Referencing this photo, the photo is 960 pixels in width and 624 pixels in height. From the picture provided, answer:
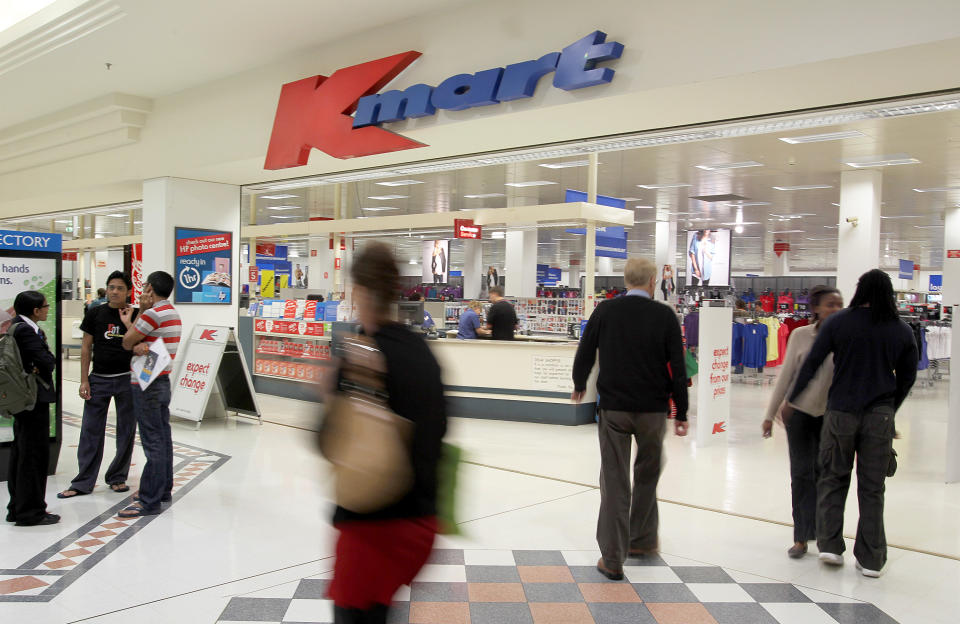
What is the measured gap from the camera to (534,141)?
19.1 ft

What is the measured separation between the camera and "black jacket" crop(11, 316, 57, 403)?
4.44m

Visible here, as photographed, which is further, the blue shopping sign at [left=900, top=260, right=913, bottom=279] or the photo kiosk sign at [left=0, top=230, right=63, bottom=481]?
the blue shopping sign at [left=900, top=260, right=913, bottom=279]

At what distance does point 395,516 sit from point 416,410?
10.9 inches

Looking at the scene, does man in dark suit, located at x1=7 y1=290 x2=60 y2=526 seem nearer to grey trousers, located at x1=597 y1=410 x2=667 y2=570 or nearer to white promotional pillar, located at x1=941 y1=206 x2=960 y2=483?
grey trousers, located at x1=597 y1=410 x2=667 y2=570

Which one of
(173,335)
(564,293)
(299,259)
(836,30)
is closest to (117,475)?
(173,335)

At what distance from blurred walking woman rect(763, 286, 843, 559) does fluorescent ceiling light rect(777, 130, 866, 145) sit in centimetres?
554

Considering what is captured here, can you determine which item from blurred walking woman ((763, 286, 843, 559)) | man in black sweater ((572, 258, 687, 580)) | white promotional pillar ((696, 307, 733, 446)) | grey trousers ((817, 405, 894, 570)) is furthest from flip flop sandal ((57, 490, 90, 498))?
white promotional pillar ((696, 307, 733, 446))

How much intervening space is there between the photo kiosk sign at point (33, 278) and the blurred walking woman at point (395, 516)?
4.68 metres

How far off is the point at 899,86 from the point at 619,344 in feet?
7.25

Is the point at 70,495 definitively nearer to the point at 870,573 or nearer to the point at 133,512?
the point at 133,512

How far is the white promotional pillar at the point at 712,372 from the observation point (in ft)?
23.7

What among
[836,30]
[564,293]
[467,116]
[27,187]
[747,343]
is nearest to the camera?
[836,30]

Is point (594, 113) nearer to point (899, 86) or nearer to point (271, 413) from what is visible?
point (899, 86)

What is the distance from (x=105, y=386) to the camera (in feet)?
16.5
